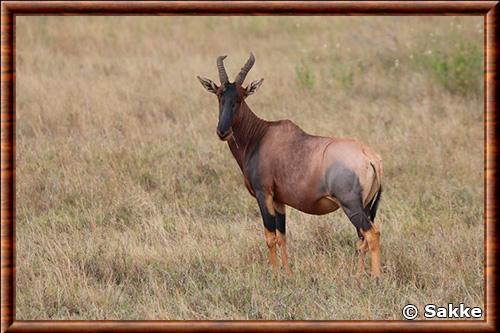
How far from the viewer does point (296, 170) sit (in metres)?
9.35

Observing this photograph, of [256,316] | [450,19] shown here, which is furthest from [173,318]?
[450,19]

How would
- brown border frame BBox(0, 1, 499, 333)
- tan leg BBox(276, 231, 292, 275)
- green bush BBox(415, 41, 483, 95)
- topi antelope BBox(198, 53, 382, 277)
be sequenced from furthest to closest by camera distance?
green bush BBox(415, 41, 483, 95), tan leg BBox(276, 231, 292, 275), topi antelope BBox(198, 53, 382, 277), brown border frame BBox(0, 1, 499, 333)

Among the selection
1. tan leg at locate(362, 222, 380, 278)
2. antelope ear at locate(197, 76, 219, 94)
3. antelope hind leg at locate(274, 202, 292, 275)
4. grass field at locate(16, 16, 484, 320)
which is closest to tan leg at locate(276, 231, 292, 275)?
antelope hind leg at locate(274, 202, 292, 275)

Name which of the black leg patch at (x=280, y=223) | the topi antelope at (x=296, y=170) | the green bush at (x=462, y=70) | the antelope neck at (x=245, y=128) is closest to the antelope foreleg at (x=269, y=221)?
the topi antelope at (x=296, y=170)

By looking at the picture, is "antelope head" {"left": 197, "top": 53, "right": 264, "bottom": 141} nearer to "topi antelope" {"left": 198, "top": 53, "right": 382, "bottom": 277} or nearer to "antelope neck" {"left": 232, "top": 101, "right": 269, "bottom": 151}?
"topi antelope" {"left": 198, "top": 53, "right": 382, "bottom": 277}

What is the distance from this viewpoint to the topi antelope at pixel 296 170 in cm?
904

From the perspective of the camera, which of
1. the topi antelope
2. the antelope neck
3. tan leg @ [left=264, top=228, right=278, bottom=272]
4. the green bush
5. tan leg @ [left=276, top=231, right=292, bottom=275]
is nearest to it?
the topi antelope

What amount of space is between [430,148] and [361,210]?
5.08m

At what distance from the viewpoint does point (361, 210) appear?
9.03 meters

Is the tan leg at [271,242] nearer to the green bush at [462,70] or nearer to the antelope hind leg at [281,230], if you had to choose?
the antelope hind leg at [281,230]

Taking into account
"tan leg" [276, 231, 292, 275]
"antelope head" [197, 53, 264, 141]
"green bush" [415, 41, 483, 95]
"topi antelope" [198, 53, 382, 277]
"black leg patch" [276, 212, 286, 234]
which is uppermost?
"green bush" [415, 41, 483, 95]

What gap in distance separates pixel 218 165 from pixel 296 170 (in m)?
3.72

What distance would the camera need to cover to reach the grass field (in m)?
9.11

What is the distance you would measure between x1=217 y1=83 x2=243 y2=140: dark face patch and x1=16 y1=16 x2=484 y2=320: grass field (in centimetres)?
132
